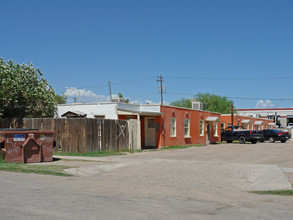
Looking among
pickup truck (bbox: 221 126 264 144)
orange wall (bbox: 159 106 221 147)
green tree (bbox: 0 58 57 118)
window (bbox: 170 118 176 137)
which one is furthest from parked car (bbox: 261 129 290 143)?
green tree (bbox: 0 58 57 118)

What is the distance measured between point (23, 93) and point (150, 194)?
1486cm

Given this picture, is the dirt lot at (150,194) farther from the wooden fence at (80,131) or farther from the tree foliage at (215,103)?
the tree foliage at (215,103)

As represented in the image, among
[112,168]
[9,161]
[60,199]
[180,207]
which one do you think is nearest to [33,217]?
[60,199]

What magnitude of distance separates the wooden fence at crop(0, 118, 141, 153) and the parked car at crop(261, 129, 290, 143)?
22547 mm

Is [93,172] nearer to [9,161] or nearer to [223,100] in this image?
[9,161]

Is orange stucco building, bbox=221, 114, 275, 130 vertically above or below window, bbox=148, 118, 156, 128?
above

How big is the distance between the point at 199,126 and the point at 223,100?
129 ft

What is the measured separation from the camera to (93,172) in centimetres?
1324

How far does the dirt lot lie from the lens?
6582 millimetres

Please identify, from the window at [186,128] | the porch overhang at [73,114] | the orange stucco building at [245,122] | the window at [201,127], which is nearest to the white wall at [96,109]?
the porch overhang at [73,114]

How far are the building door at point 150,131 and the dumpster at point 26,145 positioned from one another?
12.7 metres

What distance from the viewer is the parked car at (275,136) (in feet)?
124

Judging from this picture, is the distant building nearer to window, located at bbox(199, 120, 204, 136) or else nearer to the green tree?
window, located at bbox(199, 120, 204, 136)

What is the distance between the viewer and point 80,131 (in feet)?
64.1
